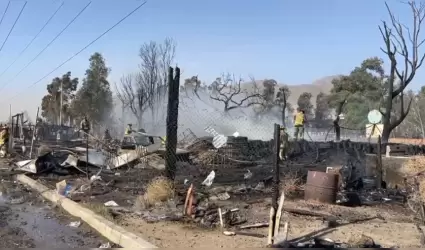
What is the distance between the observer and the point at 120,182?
14.3 metres

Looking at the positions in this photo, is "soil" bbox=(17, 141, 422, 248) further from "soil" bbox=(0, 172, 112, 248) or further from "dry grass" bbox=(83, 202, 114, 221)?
"soil" bbox=(0, 172, 112, 248)

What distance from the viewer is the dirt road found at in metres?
7.30

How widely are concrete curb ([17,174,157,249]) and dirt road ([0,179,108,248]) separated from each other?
14 centimetres

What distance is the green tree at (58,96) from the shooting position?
82.9m

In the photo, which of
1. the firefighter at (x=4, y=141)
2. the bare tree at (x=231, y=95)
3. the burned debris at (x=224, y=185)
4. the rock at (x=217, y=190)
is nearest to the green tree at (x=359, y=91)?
the bare tree at (x=231, y=95)

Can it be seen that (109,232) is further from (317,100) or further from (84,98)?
(317,100)

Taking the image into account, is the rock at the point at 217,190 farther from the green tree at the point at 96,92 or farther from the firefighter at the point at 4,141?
the green tree at the point at 96,92

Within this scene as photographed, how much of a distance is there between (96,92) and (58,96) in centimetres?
1642

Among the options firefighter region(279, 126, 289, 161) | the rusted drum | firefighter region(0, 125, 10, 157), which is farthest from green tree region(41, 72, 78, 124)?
the rusted drum

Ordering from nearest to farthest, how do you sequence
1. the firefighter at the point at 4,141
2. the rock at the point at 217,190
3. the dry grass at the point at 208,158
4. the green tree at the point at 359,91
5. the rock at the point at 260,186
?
the rock at the point at 217,190 < the rock at the point at 260,186 < the dry grass at the point at 208,158 < the firefighter at the point at 4,141 < the green tree at the point at 359,91

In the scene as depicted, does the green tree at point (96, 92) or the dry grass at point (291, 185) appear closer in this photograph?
the dry grass at point (291, 185)

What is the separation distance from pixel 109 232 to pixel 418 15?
27.0m

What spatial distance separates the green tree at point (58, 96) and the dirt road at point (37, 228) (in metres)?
73.1

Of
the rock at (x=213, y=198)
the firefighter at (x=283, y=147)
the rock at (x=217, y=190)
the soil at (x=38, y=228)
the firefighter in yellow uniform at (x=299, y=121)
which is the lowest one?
the soil at (x=38, y=228)
